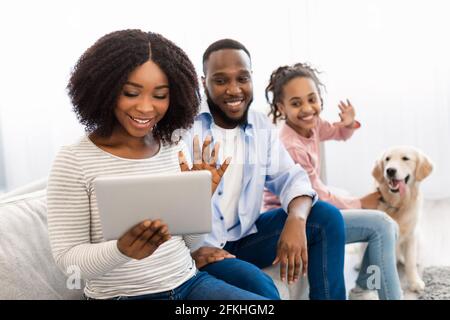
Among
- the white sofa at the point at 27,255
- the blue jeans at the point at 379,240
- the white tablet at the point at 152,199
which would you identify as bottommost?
the blue jeans at the point at 379,240

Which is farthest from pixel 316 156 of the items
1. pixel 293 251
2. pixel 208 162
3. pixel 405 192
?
pixel 208 162

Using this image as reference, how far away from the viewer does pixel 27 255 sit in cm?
95

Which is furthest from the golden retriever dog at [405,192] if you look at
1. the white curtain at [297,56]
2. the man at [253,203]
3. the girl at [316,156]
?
the white curtain at [297,56]

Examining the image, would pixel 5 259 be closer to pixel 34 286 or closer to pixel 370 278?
pixel 34 286

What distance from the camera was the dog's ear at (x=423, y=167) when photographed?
155cm

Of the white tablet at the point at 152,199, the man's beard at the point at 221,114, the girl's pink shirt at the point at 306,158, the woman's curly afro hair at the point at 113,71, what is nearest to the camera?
the white tablet at the point at 152,199

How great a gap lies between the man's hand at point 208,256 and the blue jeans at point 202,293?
0.44 ft

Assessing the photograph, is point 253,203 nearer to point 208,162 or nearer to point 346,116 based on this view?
point 208,162

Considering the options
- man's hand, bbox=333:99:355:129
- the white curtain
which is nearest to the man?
man's hand, bbox=333:99:355:129

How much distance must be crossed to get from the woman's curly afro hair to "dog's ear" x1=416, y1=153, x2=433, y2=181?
2.96 ft

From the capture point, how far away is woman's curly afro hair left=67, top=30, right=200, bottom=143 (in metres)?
0.83

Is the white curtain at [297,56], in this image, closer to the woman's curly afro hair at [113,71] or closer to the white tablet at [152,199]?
the woman's curly afro hair at [113,71]
